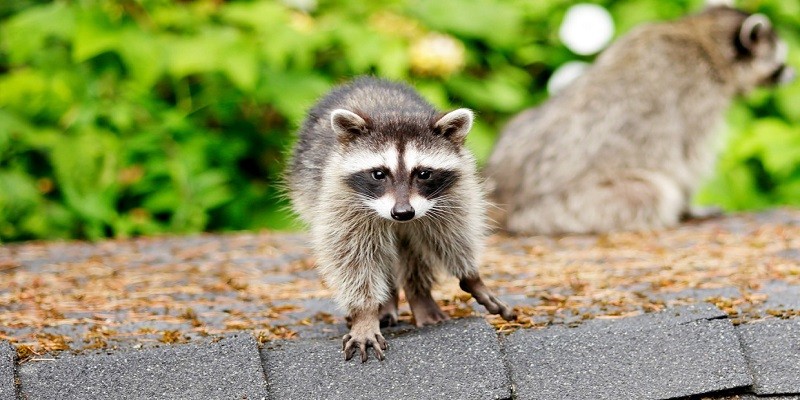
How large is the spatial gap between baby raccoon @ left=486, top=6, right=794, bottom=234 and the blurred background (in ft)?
1.65

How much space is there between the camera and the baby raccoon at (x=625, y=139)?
612 cm

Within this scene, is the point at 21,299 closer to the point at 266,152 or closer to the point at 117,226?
the point at 117,226

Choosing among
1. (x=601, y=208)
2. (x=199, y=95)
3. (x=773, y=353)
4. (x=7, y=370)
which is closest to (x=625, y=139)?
(x=601, y=208)

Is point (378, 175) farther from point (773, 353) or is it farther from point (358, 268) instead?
point (773, 353)

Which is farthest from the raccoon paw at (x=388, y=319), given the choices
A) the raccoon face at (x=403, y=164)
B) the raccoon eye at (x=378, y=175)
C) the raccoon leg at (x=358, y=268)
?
the raccoon eye at (x=378, y=175)

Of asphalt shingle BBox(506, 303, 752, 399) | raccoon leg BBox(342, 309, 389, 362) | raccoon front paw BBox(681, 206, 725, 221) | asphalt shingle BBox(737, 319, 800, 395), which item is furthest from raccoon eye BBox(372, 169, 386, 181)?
raccoon front paw BBox(681, 206, 725, 221)

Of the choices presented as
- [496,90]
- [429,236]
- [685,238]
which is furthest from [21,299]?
[496,90]

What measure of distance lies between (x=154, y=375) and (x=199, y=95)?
4553mm

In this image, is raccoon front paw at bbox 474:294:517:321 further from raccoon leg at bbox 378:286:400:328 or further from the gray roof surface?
raccoon leg at bbox 378:286:400:328

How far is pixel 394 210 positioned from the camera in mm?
3199

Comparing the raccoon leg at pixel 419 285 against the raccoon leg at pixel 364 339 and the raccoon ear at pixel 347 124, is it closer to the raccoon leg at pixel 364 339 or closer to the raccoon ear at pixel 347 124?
the raccoon leg at pixel 364 339

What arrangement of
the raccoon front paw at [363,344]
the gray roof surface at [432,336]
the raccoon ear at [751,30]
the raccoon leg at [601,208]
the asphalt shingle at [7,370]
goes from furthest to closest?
1. the raccoon ear at [751,30]
2. the raccoon leg at [601,208]
3. the raccoon front paw at [363,344]
4. the gray roof surface at [432,336]
5. the asphalt shingle at [7,370]

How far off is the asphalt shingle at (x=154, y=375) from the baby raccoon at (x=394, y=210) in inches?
18.1

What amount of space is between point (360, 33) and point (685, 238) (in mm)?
2537
